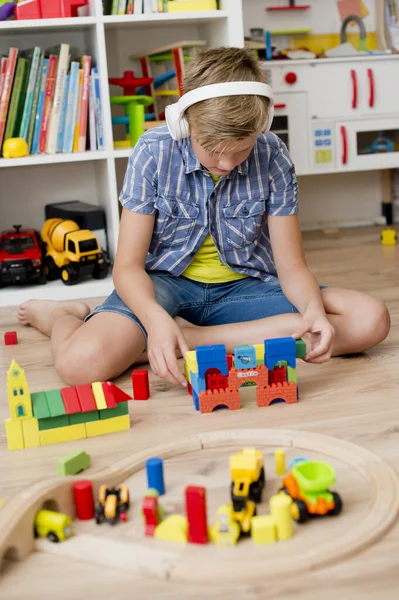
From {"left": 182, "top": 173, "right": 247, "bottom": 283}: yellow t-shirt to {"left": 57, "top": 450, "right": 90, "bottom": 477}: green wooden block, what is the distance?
1.65 feet

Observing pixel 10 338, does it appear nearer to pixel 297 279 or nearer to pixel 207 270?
pixel 207 270

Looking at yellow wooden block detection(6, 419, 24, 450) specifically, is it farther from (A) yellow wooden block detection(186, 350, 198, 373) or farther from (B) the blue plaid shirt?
(B) the blue plaid shirt

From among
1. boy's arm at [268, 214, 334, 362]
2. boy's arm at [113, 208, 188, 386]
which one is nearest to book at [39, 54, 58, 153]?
boy's arm at [113, 208, 188, 386]

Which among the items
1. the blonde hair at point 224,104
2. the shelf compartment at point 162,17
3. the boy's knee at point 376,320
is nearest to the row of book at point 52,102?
the shelf compartment at point 162,17

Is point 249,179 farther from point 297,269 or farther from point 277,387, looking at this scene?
point 277,387

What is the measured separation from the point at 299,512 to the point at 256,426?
0.98 feet

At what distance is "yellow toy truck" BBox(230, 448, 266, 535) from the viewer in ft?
2.57

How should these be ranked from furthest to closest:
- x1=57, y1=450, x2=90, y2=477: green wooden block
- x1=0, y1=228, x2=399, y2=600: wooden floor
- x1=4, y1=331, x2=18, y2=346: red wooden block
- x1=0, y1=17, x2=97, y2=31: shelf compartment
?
x1=0, y1=17, x2=97, y2=31: shelf compartment → x1=4, y1=331, x2=18, y2=346: red wooden block → x1=57, y1=450, x2=90, y2=477: green wooden block → x1=0, y1=228, x2=399, y2=600: wooden floor

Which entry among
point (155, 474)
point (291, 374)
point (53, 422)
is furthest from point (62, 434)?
A: point (291, 374)

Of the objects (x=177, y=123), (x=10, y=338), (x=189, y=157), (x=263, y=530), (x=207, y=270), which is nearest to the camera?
(x=263, y=530)

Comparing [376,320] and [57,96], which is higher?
[57,96]

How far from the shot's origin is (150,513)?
2.53 ft

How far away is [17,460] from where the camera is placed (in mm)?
992

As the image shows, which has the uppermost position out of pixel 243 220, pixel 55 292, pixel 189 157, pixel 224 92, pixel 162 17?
pixel 162 17
